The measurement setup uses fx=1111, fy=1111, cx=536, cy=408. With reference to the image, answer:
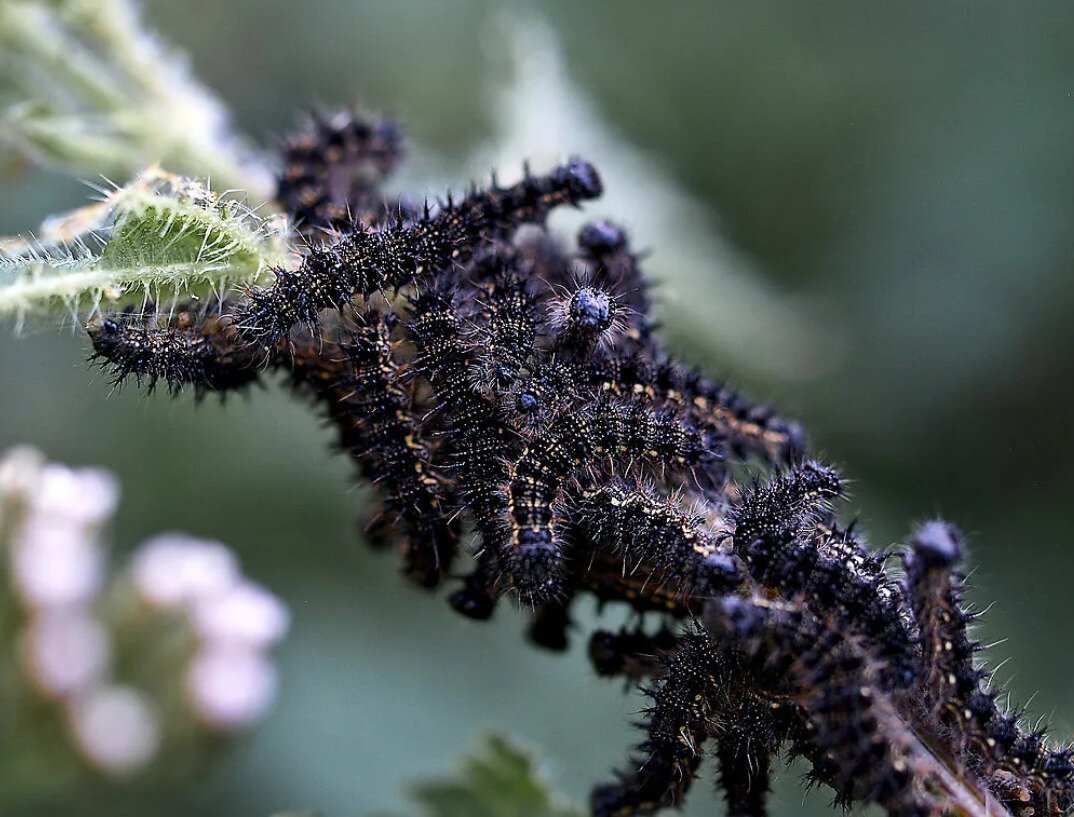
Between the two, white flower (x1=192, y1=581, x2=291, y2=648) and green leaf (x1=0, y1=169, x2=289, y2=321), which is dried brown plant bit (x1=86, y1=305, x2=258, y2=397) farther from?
white flower (x1=192, y1=581, x2=291, y2=648)

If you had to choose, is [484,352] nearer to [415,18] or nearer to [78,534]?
[78,534]

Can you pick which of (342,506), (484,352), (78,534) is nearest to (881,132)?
(342,506)

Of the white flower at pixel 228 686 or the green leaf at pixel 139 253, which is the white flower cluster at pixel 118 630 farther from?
the green leaf at pixel 139 253

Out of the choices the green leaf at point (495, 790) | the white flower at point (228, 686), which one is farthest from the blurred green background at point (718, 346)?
the white flower at point (228, 686)

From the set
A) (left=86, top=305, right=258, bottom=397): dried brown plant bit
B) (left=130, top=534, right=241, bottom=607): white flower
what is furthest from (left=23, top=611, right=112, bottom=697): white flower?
(left=86, top=305, right=258, bottom=397): dried brown plant bit

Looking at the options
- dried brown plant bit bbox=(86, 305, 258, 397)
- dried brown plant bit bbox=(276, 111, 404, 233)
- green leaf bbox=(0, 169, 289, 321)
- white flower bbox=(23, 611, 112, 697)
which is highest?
dried brown plant bit bbox=(276, 111, 404, 233)

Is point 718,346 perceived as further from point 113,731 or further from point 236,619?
point 113,731
